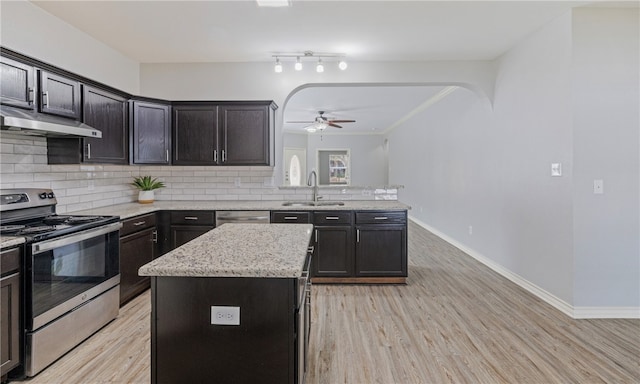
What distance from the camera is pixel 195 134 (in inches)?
154

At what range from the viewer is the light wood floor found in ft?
6.84

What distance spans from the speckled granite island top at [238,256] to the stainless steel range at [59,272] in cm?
106

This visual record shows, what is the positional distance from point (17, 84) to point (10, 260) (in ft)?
4.09

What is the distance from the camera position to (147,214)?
3.50m

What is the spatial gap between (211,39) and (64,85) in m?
1.41

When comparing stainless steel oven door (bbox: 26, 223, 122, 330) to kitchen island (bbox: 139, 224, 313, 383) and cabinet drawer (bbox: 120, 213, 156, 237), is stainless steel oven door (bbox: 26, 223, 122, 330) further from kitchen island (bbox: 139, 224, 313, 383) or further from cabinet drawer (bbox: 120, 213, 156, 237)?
kitchen island (bbox: 139, 224, 313, 383)

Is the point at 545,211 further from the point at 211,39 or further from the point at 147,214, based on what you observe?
the point at 147,214

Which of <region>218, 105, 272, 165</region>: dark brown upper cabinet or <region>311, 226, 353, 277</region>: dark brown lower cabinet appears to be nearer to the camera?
<region>311, 226, 353, 277</region>: dark brown lower cabinet

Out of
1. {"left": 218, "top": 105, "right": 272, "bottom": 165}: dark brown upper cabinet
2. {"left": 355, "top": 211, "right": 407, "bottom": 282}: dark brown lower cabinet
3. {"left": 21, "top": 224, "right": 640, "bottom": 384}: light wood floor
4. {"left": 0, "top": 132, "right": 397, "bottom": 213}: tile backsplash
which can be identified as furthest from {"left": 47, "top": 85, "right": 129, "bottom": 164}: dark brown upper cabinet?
{"left": 355, "top": 211, "right": 407, "bottom": 282}: dark brown lower cabinet

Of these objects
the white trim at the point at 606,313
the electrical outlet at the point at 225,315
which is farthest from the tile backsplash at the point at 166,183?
the electrical outlet at the point at 225,315

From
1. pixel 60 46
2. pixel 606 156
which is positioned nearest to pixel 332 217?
pixel 606 156

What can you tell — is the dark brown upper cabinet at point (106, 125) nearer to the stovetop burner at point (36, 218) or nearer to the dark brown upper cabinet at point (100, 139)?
the dark brown upper cabinet at point (100, 139)

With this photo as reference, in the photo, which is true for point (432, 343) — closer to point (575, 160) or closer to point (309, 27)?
point (575, 160)

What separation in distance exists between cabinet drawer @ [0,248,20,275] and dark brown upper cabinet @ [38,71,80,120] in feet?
3.77
